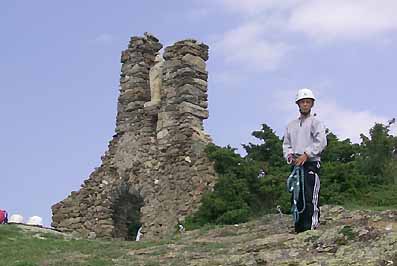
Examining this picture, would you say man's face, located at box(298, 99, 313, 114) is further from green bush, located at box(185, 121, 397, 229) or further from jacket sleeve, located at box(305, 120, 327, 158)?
green bush, located at box(185, 121, 397, 229)

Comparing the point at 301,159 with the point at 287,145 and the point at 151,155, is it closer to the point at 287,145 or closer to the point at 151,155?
the point at 287,145

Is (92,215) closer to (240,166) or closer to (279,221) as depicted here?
(240,166)

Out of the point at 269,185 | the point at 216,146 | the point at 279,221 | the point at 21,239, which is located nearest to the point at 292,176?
the point at 279,221

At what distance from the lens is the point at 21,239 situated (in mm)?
10727

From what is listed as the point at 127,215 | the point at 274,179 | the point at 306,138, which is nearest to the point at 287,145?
the point at 306,138

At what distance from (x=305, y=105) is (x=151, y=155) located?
10372 millimetres

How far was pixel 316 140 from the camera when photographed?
7.85 metres

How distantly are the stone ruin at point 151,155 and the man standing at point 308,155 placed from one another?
8.40 meters

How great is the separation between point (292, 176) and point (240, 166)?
841 cm

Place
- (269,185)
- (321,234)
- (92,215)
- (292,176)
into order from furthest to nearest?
(92,215)
(269,185)
(292,176)
(321,234)

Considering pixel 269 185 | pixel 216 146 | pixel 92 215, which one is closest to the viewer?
pixel 269 185

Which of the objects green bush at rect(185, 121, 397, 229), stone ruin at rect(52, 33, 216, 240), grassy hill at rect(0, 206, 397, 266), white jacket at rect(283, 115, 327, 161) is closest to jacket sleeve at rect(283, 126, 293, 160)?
white jacket at rect(283, 115, 327, 161)

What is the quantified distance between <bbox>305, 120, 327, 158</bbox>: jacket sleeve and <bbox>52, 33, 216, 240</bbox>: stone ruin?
849 centimetres

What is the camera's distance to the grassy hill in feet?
21.7
